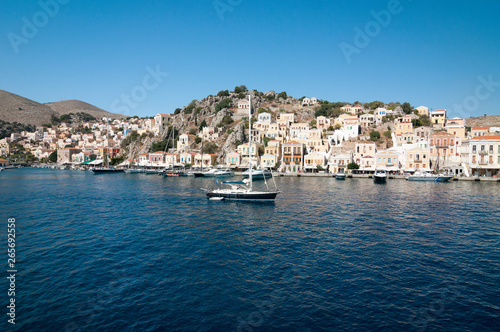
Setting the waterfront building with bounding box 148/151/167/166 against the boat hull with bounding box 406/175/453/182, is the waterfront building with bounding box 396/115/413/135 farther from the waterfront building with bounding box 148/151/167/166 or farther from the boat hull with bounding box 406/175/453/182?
the waterfront building with bounding box 148/151/167/166

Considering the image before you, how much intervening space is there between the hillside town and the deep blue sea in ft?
163

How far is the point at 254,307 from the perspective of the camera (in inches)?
440

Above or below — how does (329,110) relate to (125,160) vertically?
above

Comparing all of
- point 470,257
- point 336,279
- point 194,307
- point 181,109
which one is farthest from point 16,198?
point 181,109

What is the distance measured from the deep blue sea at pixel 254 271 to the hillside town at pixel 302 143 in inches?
1958

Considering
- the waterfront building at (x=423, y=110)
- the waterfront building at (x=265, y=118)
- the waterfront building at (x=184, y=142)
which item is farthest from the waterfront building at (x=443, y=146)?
the waterfront building at (x=184, y=142)

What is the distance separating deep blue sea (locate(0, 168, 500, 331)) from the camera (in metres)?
10.5

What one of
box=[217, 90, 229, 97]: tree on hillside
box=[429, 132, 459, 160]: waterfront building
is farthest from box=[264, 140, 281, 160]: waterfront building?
box=[217, 90, 229, 97]: tree on hillside

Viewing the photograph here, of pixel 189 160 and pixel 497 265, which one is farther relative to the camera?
pixel 189 160

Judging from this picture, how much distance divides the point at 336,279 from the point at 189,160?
90592 mm

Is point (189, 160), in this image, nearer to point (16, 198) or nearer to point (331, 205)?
point (16, 198)

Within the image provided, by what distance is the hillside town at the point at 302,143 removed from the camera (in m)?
72.6

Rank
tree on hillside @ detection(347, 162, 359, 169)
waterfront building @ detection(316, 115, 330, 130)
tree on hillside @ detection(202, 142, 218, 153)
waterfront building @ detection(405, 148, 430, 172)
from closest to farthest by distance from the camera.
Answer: waterfront building @ detection(405, 148, 430, 172) → tree on hillside @ detection(347, 162, 359, 169) → tree on hillside @ detection(202, 142, 218, 153) → waterfront building @ detection(316, 115, 330, 130)

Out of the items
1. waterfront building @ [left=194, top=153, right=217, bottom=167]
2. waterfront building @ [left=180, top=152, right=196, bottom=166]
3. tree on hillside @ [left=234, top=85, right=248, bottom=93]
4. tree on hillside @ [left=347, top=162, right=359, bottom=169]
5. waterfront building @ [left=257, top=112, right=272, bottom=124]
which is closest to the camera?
tree on hillside @ [left=347, top=162, right=359, bottom=169]
